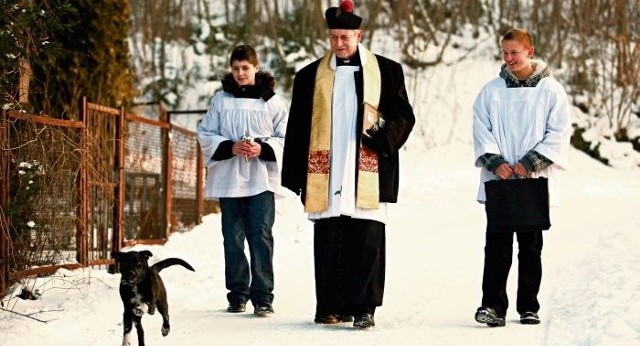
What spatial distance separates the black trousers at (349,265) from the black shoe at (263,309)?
0.57m

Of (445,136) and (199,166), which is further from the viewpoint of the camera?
(445,136)

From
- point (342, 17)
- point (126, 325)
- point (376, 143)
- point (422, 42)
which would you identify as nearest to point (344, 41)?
point (342, 17)

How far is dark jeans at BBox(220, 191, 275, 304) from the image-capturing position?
856 cm

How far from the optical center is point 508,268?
308 inches

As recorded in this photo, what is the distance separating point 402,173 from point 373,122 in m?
14.8

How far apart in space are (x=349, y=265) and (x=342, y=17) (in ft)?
4.98

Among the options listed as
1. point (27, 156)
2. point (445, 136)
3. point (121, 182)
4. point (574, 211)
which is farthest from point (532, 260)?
point (445, 136)

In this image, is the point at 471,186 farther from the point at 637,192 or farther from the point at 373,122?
the point at 373,122

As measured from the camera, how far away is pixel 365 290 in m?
7.63

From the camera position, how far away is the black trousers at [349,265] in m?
7.67

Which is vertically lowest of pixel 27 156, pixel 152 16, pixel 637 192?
pixel 637 192

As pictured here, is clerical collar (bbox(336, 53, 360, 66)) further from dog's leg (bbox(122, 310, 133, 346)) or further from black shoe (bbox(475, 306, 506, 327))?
dog's leg (bbox(122, 310, 133, 346))

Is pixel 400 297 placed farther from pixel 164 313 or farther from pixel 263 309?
pixel 164 313

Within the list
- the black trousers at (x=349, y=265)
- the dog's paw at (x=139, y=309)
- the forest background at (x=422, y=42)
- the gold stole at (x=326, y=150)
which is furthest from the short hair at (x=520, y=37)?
the forest background at (x=422, y=42)
